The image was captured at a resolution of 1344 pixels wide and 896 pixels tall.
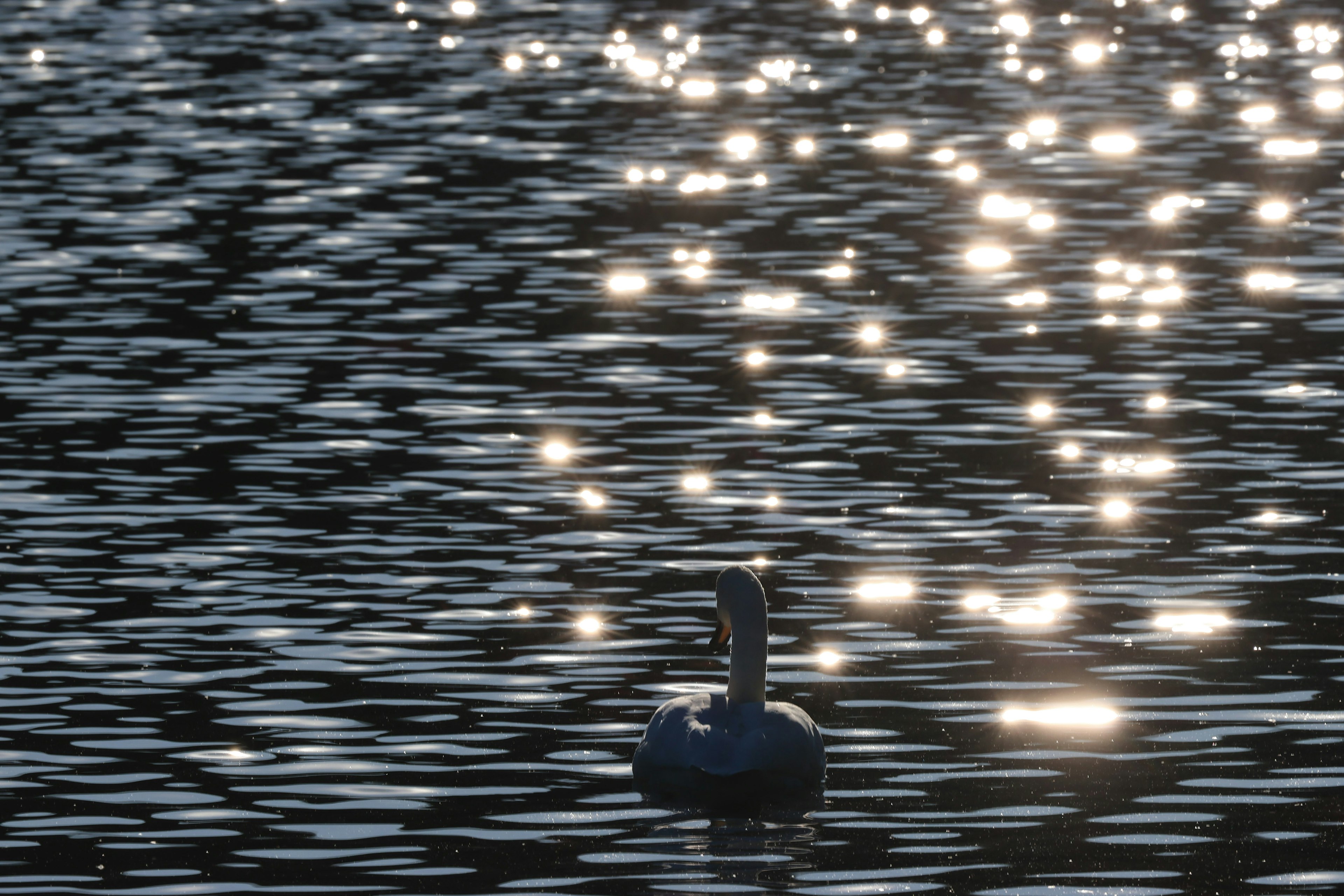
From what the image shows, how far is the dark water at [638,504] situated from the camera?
14898 mm

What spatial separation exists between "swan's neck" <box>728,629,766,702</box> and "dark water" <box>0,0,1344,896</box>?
91 centimetres

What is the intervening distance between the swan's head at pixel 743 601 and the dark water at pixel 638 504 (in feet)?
3.75

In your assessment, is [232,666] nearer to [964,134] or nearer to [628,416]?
[628,416]

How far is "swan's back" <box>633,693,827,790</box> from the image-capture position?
1504cm

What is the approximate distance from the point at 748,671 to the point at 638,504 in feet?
26.5

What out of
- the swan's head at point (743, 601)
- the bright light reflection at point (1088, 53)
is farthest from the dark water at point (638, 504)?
the bright light reflection at point (1088, 53)

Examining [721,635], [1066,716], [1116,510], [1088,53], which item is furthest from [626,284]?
[1088,53]

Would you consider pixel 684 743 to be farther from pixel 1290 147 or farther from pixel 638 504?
pixel 1290 147

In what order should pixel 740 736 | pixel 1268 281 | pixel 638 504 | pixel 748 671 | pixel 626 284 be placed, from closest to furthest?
pixel 740 736, pixel 748 671, pixel 638 504, pixel 1268 281, pixel 626 284

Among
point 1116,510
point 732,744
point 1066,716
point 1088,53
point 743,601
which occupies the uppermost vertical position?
point 743,601

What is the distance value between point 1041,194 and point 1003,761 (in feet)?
96.2

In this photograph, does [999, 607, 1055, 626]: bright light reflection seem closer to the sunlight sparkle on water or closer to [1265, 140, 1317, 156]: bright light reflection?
the sunlight sparkle on water

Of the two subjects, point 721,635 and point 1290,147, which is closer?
point 721,635

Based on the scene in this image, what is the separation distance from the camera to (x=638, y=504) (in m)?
23.7
